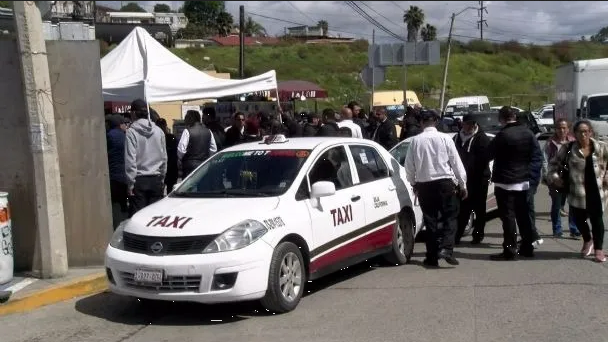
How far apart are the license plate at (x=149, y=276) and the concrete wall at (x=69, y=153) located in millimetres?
2396

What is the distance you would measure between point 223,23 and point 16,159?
72.2 meters

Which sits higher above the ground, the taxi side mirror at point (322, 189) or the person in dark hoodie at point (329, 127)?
the person in dark hoodie at point (329, 127)

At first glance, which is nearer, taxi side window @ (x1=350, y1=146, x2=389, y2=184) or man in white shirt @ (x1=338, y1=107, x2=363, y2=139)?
taxi side window @ (x1=350, y1=146, x2=389, y2=184)

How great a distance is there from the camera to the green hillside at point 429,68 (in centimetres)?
5984

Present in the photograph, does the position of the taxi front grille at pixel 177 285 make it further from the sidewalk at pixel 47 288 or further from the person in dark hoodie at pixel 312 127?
the person in dark hoodie at pixel 312 127

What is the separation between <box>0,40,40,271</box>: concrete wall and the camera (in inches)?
341

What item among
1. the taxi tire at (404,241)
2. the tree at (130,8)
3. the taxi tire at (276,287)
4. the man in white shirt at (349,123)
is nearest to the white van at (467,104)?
the man in white shirt at (349,123)

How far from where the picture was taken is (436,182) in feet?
29.1

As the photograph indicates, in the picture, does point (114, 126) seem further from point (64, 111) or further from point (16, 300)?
point (16, 300)

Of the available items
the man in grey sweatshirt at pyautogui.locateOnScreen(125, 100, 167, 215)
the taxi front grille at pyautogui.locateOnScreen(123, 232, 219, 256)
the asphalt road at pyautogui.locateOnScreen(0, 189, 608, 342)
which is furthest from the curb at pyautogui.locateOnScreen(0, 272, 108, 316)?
the taxi front grille at pyautogui.locateOnScreen(123, 232, 219, 256)

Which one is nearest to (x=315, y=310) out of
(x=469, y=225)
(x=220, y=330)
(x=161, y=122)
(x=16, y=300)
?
(x=220, y=330)

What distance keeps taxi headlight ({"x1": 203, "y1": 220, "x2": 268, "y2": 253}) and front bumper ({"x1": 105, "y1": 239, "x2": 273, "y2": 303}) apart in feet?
0.17

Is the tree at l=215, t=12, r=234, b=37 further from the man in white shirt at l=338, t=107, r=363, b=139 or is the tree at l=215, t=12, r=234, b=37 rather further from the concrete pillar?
the concrete pillar

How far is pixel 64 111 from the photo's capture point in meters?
8.91
